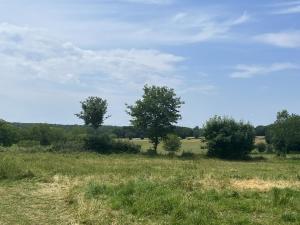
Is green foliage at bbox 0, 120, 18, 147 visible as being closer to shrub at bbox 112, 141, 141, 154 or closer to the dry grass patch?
shrub at bbox 112, 141, 141, 154

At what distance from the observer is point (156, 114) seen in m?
64.4

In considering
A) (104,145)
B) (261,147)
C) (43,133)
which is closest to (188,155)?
(104,145)

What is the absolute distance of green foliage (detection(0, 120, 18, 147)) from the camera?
257ft

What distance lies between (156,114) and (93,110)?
7.70 m

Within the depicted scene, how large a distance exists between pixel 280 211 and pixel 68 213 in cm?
571

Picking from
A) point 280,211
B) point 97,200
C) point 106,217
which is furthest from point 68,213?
point 280,211

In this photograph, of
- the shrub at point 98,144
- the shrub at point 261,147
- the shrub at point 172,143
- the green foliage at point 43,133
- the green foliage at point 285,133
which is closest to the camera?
the shrub at point 98,144

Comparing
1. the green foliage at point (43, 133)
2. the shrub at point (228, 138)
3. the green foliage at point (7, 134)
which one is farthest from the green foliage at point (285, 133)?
the green foliage at point (7, 134)

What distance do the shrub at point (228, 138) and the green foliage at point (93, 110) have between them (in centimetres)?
1292

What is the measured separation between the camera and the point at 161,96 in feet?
215

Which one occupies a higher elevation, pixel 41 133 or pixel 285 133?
pixel 285 133

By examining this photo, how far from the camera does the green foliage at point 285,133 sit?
68812 mm

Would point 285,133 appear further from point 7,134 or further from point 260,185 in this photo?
Result: point 260,185

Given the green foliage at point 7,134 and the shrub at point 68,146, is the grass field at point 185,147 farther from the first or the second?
the green foliage at point 7,134
